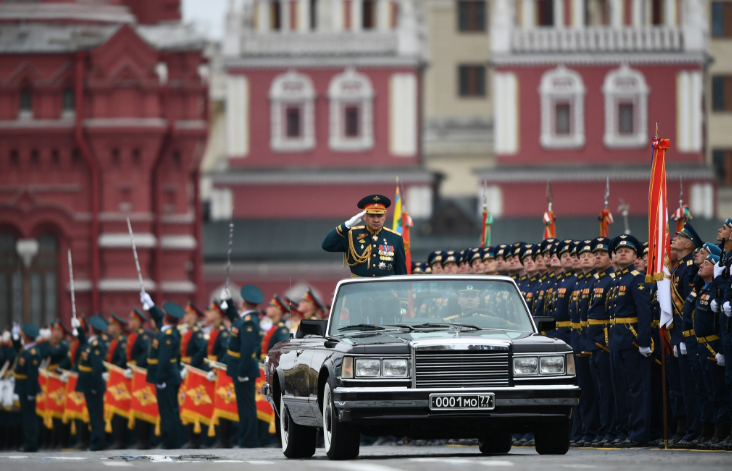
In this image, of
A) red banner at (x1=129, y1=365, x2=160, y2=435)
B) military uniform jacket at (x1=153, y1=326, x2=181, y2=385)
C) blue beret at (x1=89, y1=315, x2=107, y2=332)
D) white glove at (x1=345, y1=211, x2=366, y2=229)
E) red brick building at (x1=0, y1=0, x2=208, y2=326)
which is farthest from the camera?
red brick building at (x1=0, y1=0, x2=208, y2=326)

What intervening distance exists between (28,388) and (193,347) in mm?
5757

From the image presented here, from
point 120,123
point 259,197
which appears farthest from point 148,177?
point 259,197

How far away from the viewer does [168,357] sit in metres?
23.6

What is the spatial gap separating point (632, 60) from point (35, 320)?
2382 centimetres

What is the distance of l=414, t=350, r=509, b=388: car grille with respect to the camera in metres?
13.6

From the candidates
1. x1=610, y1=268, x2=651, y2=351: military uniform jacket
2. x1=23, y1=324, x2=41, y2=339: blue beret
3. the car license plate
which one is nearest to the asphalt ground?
the car license plate

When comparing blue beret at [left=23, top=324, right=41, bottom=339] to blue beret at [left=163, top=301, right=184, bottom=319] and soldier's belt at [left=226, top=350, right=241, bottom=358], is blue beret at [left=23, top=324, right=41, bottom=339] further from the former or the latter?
soldier's belt at [left=226, top=350, right=241, bottom=358]

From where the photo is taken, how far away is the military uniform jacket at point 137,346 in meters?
→ 25.4

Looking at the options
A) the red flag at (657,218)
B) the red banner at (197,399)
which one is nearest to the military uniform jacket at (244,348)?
the red banner at (197,399)

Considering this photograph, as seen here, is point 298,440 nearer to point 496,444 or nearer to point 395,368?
point 496,444

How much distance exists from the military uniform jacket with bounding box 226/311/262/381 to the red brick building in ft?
92.4

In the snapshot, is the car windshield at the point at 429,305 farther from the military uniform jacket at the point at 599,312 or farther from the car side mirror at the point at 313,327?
the military uniform jacket at the point at 599,312

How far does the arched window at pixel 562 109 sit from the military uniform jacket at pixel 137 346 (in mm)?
39750

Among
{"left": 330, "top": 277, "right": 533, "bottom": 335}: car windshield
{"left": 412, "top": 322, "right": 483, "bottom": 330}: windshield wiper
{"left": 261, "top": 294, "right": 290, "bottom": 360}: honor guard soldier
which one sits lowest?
{"left": 261, "top": 294, "right": 290, "bottom": 360}: honor guard soldier
